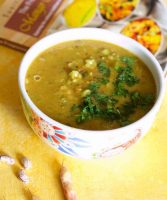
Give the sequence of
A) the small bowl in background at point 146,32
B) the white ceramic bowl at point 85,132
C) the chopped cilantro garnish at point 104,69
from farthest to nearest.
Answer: the small bowl in background at point 146,32, the chopped cilantro garnish at point 104,69, the white ceramic bowl at point 85,132

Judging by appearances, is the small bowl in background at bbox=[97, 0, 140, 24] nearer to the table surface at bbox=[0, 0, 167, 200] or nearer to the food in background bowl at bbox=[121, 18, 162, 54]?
the food in background bowl at bbox=[121, 18, 162, 54]

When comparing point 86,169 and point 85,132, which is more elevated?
point 85,132

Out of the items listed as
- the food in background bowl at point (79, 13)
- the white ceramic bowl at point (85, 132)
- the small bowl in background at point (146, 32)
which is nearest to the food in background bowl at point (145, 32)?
the small bowl in background at point (146, 32)

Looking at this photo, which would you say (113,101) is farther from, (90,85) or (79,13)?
(79,13)

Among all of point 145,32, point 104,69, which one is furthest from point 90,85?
point 145,32

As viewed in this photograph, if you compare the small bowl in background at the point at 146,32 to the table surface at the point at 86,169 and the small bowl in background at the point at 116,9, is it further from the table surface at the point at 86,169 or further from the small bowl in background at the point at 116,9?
the table surface at the point at 86,169

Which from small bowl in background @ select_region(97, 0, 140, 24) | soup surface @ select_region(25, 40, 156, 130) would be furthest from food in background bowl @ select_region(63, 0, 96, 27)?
soup surface @ select_region(25, 40, 156, 130)
